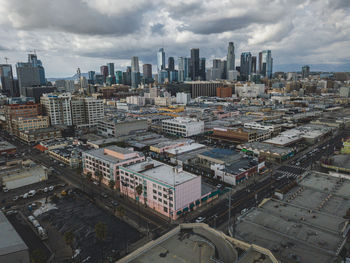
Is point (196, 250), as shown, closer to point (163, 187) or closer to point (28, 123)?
point (163, 187)


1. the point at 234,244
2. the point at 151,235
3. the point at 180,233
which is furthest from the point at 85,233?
the point at 234,244

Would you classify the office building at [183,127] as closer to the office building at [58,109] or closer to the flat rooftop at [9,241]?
the office building at [58,109]

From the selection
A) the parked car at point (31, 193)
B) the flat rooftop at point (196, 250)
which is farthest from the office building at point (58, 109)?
the flat rooftop at point (196, 250)

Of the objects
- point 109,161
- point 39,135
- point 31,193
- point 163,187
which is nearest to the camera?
point 163,187

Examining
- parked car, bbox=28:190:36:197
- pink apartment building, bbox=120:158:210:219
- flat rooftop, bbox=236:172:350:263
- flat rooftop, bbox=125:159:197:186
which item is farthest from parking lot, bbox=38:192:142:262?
flat rooftop, bbox=236:172:350:263

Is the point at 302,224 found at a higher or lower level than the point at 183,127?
lower

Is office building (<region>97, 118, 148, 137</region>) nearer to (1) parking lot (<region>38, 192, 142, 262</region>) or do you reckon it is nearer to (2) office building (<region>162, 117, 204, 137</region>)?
(2) office building (<region>162, 117, 204, 137</region>)

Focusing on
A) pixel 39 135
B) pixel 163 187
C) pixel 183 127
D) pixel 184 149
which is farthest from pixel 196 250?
pixel 39 135
